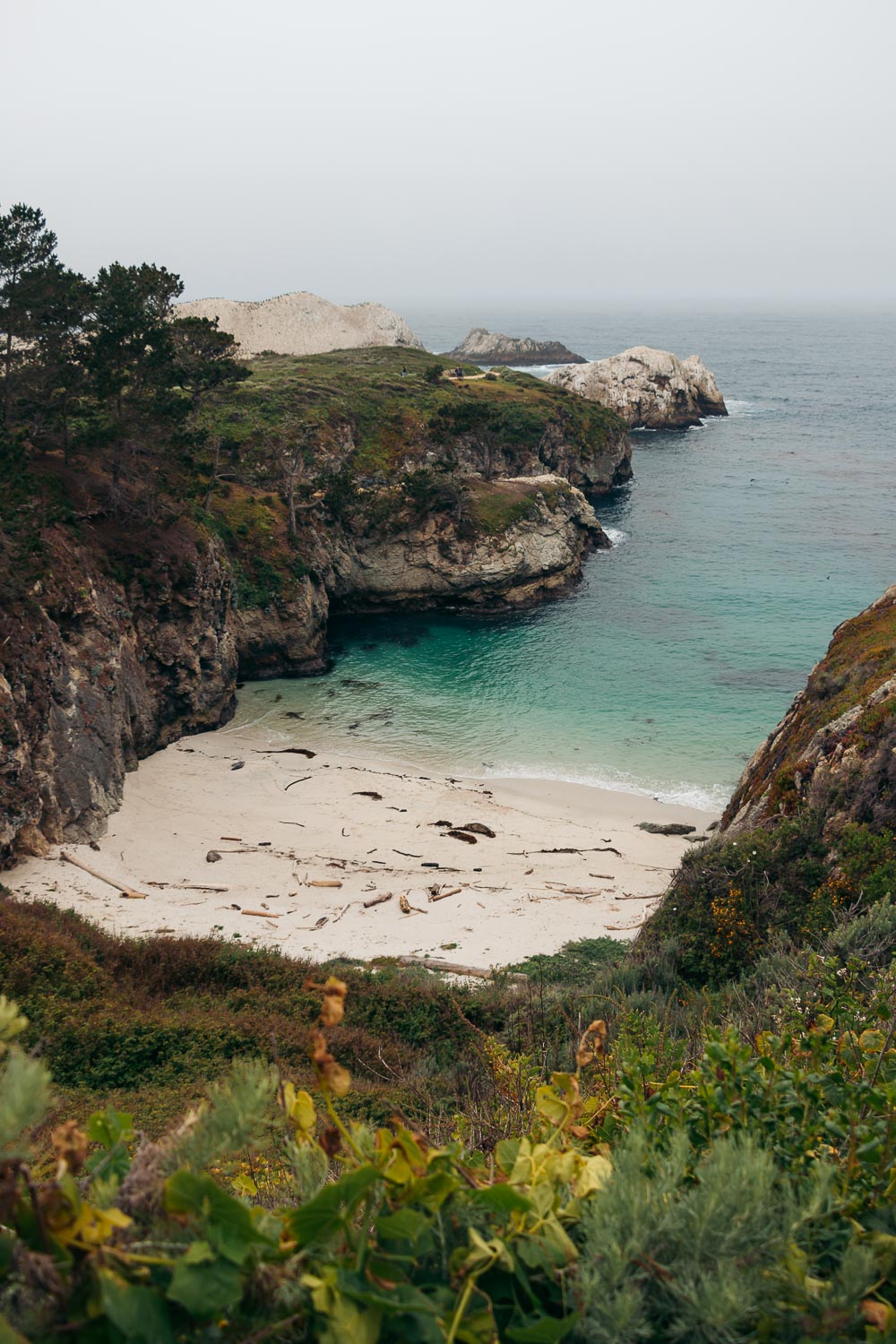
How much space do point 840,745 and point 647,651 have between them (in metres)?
25.9

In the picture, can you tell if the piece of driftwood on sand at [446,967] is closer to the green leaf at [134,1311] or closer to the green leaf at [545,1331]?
the green leaf at [545,1331]

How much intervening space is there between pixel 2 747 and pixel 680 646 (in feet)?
99.3

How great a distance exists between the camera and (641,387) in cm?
9325

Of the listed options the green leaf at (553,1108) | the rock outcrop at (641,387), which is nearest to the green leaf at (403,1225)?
the green leaf at (553,1108)

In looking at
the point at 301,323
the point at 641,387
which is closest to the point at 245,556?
the point at 641,387

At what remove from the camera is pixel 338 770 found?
3027 centimetres

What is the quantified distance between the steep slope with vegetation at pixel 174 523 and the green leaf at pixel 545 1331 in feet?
69.0

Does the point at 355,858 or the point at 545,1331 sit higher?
the point at 545,1331

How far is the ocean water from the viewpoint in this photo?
3244 centimetres

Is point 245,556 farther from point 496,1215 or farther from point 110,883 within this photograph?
point 496,1215

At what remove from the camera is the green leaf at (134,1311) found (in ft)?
6.51

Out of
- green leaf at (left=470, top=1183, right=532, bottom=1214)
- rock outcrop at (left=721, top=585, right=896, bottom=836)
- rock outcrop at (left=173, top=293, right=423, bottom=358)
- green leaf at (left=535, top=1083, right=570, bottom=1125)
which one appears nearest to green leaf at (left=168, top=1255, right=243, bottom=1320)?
green leaf at (left=470, top=1183, right=532, bottom=1214)

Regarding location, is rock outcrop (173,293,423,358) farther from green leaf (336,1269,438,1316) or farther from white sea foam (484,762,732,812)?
green leaf (336,1269,438,1316)

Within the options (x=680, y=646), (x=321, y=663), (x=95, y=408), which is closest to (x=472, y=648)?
(x=321, y=663)
